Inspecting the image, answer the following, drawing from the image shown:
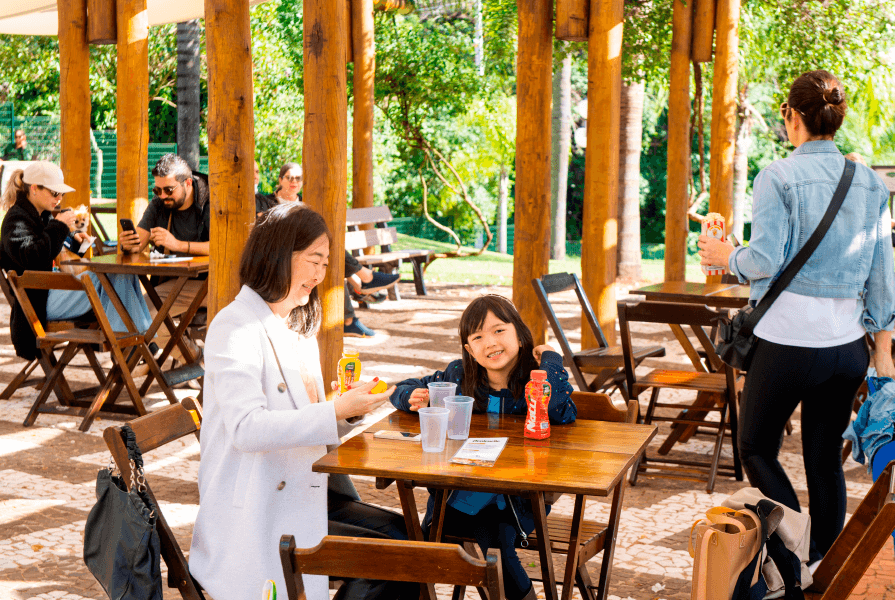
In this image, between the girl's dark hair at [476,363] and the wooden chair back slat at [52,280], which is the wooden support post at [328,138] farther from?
the girl's dark hair at [476,363]

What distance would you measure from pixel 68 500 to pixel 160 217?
285 centimetres

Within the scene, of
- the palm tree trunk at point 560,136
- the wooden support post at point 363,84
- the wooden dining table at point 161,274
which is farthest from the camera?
the palm tree trunk at point 560,136

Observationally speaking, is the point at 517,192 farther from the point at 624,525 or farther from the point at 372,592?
the point at 372,592

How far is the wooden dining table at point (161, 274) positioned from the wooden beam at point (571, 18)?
3089mm

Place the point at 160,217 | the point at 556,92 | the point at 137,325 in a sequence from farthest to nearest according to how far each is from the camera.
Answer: the point at 556,92, the point at 160,217, the point at 137,325

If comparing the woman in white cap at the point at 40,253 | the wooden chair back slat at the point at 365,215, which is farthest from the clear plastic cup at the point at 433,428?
the wooden chair back slat at the point at 365,215

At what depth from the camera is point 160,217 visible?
698cm

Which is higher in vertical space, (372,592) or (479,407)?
(479,407)

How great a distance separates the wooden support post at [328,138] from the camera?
5.47 metres

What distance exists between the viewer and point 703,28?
9.81 m

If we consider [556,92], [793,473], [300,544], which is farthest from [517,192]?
[556,92]

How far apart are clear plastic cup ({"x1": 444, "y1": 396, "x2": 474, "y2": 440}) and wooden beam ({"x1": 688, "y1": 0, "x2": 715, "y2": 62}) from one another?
7922mm

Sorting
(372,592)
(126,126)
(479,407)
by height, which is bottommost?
(372,592)

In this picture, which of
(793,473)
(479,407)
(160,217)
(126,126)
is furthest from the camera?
(126,126)
